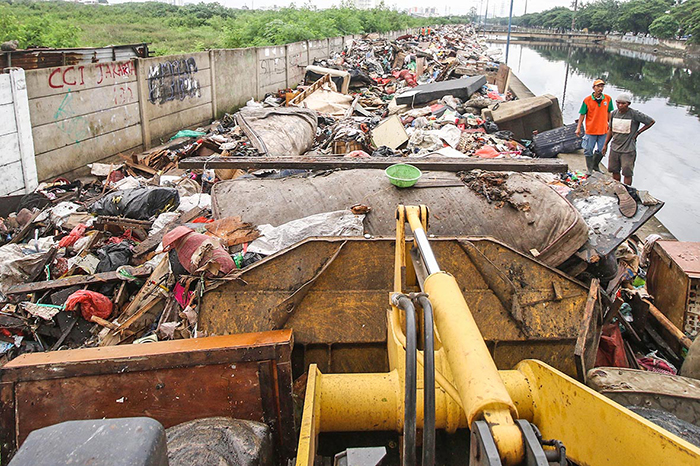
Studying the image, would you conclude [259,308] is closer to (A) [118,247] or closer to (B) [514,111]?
(A) [118,247]

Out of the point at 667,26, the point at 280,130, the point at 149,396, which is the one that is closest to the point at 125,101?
the point at 280,130

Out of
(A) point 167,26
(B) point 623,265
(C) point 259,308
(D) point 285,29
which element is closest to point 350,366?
(C) point 259,308

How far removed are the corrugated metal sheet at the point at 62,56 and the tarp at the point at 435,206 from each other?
4.97 m

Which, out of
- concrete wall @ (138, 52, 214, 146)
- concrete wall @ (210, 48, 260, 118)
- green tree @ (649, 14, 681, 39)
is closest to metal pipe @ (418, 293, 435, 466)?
concrete wall @ (138, 52, 214, 146)

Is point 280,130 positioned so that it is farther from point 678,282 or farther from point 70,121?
point 678,282

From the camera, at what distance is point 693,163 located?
11.3 meters

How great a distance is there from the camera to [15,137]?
19.9 feet

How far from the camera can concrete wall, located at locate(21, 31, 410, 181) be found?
6.64 meters

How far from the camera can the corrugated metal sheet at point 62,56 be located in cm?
699

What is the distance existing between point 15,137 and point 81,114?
1.30 metres

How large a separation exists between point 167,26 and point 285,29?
1719 cm

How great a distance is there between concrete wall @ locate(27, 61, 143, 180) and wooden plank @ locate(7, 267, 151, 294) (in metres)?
3.06

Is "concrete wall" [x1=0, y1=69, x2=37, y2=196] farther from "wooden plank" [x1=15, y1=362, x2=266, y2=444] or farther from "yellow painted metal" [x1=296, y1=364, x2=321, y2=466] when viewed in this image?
"yellow painted metal" [x1=296, y1=364, x2=321, y2=466]

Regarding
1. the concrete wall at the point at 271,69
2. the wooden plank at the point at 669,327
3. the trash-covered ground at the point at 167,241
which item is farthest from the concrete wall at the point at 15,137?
the concrete wall at the point at 271,69
